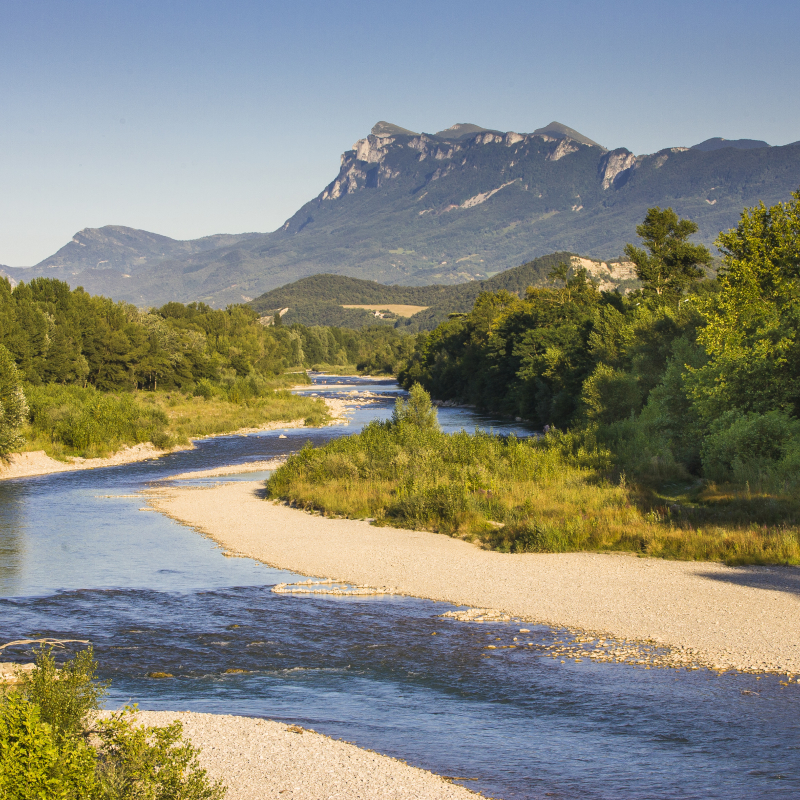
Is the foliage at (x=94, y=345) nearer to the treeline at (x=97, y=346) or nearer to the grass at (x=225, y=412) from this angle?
the treeline at (x=97, y=346)

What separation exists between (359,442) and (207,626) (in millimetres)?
24161

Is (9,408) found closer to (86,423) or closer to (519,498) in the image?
(86,423)

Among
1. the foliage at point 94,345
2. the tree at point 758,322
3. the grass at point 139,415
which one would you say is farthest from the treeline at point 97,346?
the tree at point 758,322

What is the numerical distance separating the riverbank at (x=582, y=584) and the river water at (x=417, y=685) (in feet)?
3.66

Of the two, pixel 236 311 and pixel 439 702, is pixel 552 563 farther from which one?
pixel 236 311

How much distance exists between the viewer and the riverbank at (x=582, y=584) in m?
16.4

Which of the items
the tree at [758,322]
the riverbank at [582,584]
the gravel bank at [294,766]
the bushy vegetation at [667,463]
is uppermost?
the tree at [758,322]

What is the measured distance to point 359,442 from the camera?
140 ft

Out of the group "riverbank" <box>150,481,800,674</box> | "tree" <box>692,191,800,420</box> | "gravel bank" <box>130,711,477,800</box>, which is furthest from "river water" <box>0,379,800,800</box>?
"tree" <box>692,191,800,420</box>

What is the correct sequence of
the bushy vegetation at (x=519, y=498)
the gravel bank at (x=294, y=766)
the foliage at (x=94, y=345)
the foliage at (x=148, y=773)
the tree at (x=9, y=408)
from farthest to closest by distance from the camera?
the foliage at (x=94, y=345) → the tree at (x=9, y=408) → the bushy vegetation at (x=519, y=498) → the gravel bank at (x=294, y=766) → the foliage at (x=148, y=773)

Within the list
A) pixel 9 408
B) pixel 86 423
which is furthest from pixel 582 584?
pixel 86 423

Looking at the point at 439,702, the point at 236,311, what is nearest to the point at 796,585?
the point at 439,702

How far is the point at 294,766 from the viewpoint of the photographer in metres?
10.7

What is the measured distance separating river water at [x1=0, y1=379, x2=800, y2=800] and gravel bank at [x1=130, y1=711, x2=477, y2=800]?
0.61 m
